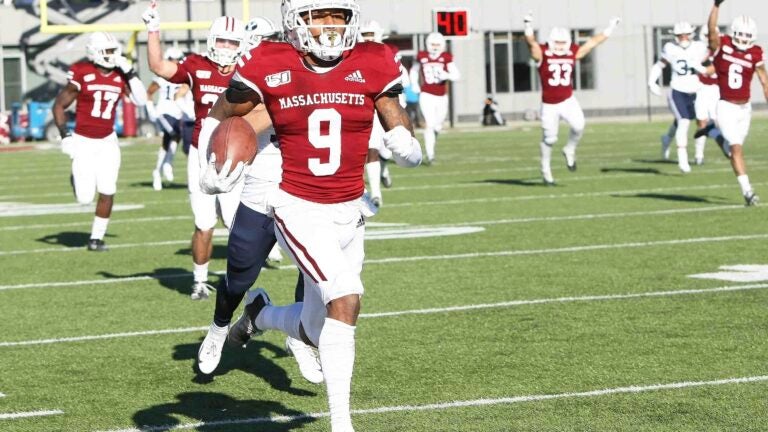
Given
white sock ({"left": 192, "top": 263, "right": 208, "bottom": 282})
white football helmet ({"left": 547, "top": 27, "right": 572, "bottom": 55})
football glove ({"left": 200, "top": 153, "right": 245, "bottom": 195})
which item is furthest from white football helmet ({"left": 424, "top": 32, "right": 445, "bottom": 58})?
football glove ({"left": 200, "top": 153, "right": 245, "bottom": 195})

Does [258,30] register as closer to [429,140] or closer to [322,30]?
[322,30]

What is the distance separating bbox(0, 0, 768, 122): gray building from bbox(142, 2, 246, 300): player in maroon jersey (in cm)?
2958

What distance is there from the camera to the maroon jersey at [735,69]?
49.0 feet

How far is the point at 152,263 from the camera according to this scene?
1187 cm

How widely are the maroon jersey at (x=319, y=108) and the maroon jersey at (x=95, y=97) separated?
7.51m

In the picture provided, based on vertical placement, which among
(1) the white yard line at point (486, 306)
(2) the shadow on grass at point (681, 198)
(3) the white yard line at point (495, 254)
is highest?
(1) the white yard line at point (486, 306)

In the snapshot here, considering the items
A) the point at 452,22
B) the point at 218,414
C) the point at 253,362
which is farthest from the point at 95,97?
the point at 452,22

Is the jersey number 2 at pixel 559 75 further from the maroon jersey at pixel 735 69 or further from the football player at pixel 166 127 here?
the football player at pixel 166 127

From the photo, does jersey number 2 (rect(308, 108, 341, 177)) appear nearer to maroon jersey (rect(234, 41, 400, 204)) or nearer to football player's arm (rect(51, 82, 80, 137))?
maroon jersey (rect(234, 41, 400, 204))

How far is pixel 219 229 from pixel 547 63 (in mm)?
6119

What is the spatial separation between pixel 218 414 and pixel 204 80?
413cm

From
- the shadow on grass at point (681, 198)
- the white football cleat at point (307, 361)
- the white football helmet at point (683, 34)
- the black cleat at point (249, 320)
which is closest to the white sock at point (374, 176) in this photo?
the shadow on grass at point (681, 198)

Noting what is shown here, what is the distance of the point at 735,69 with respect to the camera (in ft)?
49.4

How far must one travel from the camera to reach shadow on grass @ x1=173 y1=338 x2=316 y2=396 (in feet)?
22.7
